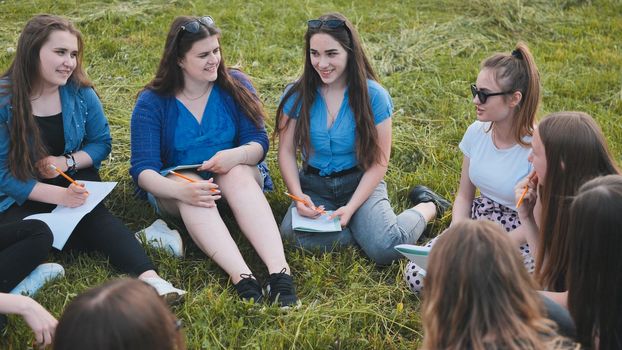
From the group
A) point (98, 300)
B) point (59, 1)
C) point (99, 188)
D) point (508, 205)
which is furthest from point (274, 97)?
point (98, 300)

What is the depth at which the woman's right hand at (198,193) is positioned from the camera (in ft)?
12.6

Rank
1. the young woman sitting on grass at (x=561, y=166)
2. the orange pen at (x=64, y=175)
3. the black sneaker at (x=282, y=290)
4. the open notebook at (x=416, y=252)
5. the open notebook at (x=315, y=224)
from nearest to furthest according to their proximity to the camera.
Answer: the young woman sitting on grass at (x=561, y=166) → the open notebook at (x=416, y=252) → the black sneaker at (x=282, y=290) → the orange pen at (x=64, y=175) → the open notebook at (x=315, y=224)

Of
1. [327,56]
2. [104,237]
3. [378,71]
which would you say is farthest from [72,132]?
[378,71]

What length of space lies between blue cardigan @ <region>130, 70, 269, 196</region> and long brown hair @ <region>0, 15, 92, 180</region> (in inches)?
20.1

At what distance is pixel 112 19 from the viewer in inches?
299

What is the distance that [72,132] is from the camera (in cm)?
406

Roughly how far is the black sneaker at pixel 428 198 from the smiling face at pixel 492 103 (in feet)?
2.82

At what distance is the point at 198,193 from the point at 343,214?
820 mm

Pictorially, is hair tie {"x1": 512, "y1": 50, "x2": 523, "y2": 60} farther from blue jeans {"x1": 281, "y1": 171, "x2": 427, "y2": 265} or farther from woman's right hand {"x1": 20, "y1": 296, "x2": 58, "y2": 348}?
woman's right hand {"x1": 20, "y1": 296, "x2": 58, "y2": 348}

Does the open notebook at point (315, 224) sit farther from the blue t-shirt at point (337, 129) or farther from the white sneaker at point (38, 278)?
the white sneaker at point (38, 278)

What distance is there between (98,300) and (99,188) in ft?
7.11

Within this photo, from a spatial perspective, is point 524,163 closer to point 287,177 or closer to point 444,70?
point 287,177

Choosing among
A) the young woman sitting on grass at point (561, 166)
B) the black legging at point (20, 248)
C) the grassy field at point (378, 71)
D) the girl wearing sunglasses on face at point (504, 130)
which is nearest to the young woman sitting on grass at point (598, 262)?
the young woman sitting on grass at point (561, 166)

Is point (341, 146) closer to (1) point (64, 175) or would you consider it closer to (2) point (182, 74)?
(2) point (182, 74)
